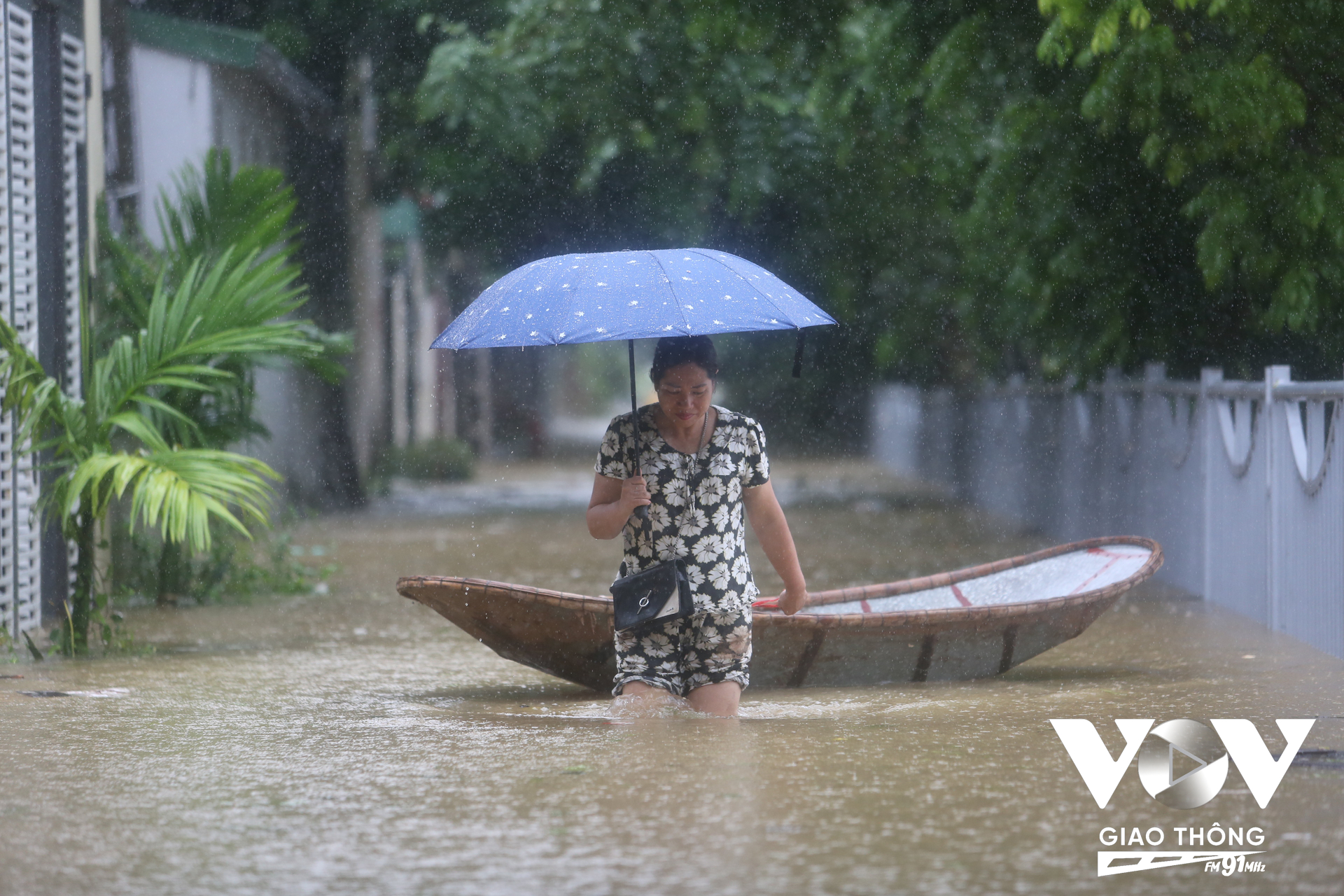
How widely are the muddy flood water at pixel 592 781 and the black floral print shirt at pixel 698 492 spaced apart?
57cm

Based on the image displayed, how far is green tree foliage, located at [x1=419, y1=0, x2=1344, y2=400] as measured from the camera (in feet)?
33.2

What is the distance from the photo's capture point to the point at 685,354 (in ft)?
19.0

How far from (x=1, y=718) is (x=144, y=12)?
11111 millimetres

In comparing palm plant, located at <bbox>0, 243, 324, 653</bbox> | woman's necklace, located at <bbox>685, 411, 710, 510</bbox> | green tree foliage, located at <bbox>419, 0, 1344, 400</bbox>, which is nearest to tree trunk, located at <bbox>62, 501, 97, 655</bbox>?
palm plant, located at <bbox>0, 243, 324, 653</bbox>

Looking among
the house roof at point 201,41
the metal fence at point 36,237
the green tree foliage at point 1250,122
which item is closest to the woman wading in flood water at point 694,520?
the metal fence at point 36,237

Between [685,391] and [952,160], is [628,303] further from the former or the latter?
[952,160]

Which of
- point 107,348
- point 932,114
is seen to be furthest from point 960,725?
point 932,114

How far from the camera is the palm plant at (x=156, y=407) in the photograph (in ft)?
26.1

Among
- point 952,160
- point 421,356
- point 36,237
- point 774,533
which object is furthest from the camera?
point 421,356

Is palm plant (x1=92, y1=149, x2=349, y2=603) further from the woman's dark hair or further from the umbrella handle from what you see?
the woman's dark hair

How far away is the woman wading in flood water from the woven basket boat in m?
0.98

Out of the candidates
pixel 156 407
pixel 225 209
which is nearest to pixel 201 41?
pixel 225 209

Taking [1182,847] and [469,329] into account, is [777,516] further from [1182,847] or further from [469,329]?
[1182,847]

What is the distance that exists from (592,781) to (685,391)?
1454 millimetres
